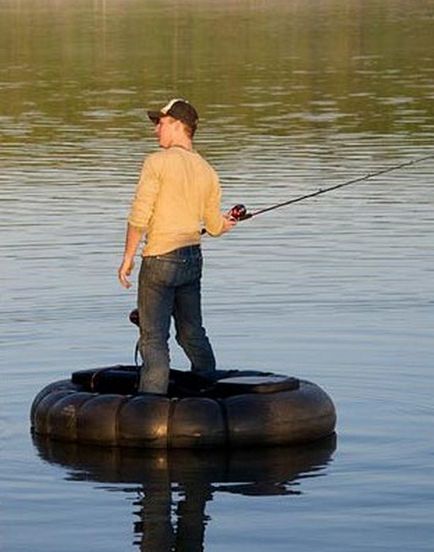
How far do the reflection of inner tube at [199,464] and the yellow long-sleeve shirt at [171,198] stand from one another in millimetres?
1314

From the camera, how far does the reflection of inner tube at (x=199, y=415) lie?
13656mm

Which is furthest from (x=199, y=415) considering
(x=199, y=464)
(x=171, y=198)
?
(x=171, y=198)

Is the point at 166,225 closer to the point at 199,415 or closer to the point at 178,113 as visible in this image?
the point at 178,113

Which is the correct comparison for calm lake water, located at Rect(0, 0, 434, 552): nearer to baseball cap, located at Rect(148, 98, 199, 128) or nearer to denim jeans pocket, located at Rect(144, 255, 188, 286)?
denim jeans pocket, located at Rect(144, 255, 188, 286)

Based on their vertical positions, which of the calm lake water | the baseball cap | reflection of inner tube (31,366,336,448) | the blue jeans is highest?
the baseball cap

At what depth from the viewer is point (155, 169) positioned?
1393 cm

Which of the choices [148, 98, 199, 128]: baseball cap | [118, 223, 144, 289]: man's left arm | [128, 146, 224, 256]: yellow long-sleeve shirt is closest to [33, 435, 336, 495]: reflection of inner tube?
[118, 223, 144, 289]: man's left arm

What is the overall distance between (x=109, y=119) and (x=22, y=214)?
636 inches

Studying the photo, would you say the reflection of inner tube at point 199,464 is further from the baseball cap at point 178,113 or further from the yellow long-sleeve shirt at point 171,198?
the baseball cap at point 178,113

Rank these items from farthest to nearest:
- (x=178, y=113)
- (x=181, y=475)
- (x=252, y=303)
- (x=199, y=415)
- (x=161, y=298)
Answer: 1. (x=252, y=303)
2. (x=161, y=298)
3. (x=178, y=113)
4. (x=199, y=415)
5. (x=181, y=475)

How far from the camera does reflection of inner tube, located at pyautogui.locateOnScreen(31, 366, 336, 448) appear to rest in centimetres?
1366

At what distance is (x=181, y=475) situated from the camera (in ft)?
42.8

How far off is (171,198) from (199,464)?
1.74 metres

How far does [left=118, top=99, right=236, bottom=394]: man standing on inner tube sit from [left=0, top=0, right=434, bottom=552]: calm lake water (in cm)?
77
